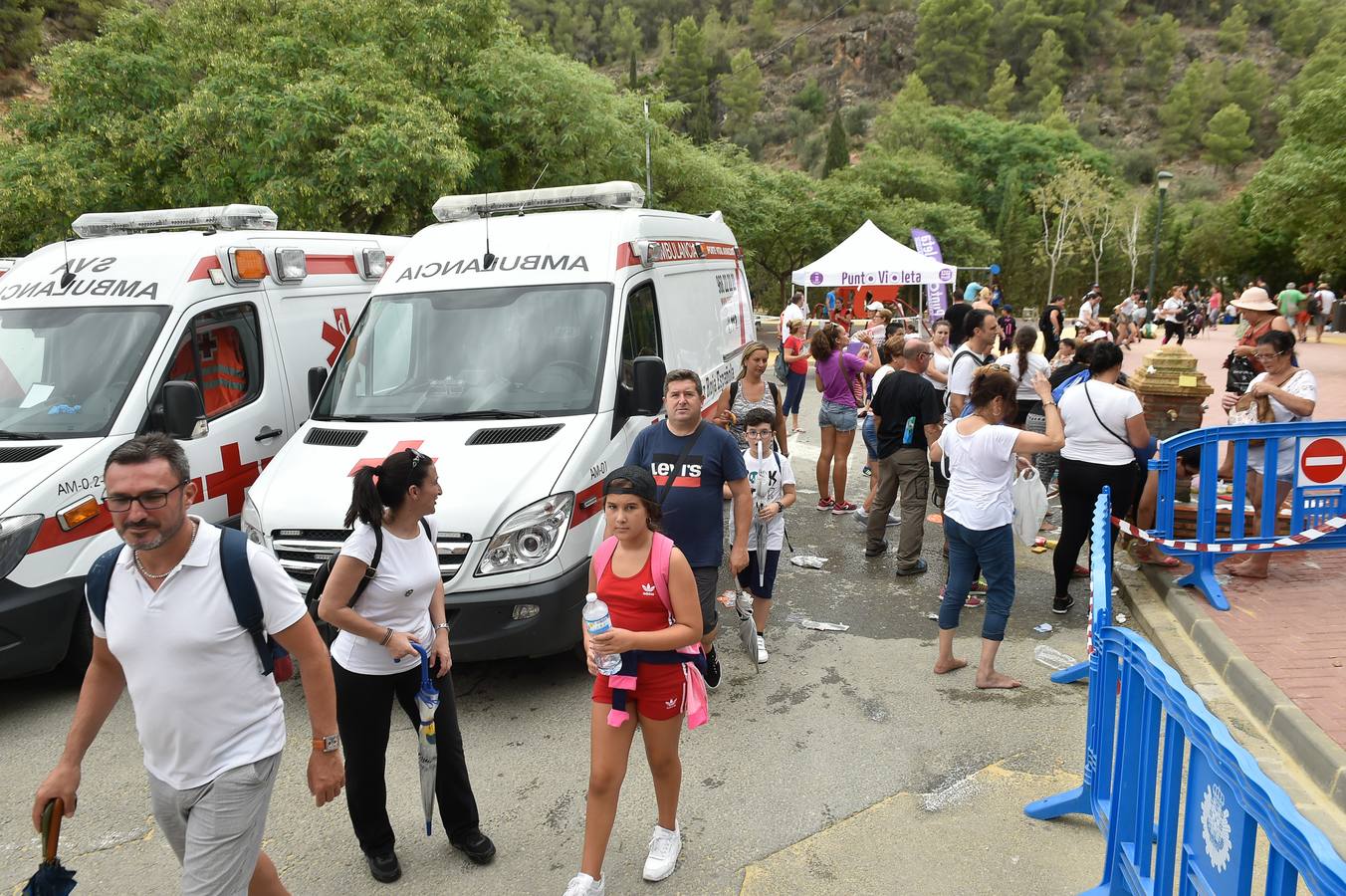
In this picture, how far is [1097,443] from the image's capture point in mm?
6188

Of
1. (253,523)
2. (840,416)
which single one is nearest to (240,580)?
(253,523)

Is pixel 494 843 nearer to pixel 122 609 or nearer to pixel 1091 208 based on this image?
pixel 122 609

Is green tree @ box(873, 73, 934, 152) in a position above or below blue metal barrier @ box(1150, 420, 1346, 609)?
above

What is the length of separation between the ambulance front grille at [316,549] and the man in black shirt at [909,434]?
376 centimetres

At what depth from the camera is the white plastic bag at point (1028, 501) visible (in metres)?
6.21

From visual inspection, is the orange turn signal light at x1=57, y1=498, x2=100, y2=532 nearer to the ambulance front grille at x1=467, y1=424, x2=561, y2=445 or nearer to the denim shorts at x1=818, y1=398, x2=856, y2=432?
the ambulance front grille at x1=467, y1=424, x2=561, y2=445

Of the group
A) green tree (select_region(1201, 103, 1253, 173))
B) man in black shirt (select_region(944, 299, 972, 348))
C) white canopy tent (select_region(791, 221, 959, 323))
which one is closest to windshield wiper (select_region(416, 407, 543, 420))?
man in black shirt (select_region(944, 299, 972, 348))

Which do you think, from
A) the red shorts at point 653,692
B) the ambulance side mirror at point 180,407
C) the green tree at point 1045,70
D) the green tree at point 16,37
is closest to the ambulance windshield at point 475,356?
the ambulance side mirror at point 180,407

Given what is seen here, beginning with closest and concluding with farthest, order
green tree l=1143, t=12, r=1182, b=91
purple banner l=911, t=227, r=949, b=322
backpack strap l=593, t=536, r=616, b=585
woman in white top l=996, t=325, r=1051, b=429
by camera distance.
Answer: backpack strap l=593, t=536, r=616, b=585, woman in white top l=996, t=325, r=1051, b=429, purple banner l=911, t=227, r=949, b=322, green tree l=1143, t=12, r=1182, b=91

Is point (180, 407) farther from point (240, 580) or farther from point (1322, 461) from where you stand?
point (1322, 461)

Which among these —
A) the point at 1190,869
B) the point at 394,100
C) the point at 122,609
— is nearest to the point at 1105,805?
the point at 1190,869

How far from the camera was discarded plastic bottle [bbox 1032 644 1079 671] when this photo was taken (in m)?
5.64

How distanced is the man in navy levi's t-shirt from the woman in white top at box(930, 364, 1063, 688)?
1.29 metres

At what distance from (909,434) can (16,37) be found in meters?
49.8
